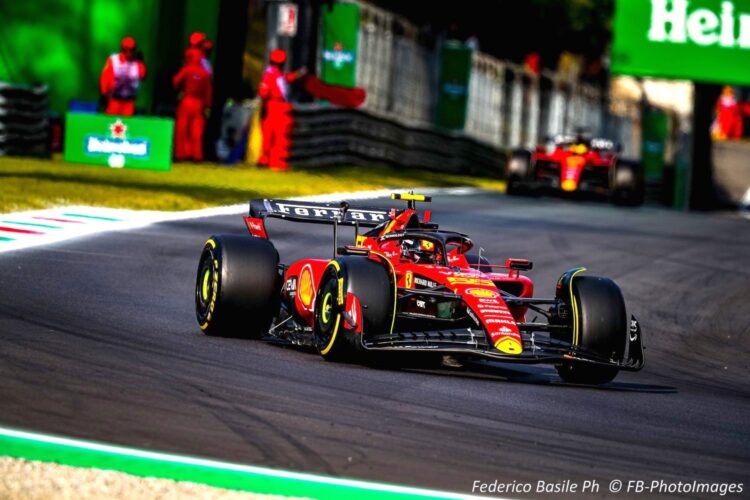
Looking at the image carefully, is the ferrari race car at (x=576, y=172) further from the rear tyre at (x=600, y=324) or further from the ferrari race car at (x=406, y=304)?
the rear tyre at (x=600, y=324)

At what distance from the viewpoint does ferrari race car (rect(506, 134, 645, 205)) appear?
93.2ft

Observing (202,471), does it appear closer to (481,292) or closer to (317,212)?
(481,292)

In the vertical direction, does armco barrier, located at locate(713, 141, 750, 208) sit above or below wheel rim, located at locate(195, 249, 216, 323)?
above

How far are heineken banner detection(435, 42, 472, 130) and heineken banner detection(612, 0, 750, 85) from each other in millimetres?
3424

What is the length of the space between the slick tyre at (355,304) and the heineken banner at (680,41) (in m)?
25.1

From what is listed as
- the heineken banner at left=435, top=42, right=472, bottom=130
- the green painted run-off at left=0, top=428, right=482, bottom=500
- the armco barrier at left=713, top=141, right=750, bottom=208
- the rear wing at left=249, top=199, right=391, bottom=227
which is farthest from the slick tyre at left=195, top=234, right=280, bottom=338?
the armco barrier at left=713, top=141, right=750, bottom=208

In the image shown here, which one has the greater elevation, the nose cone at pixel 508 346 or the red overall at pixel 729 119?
the red overall at pixel 729 119

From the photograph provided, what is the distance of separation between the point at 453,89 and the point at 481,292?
26116mm

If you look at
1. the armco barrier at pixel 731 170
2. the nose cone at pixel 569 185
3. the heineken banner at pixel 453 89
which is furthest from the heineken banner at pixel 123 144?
the armco barrier at pixel 731 170

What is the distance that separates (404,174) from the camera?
29.8 m

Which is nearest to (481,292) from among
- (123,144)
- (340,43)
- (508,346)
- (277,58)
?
(508,346)

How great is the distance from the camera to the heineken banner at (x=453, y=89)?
35.2 m

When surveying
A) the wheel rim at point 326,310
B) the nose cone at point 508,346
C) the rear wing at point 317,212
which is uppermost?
the rear wing at point 317,212

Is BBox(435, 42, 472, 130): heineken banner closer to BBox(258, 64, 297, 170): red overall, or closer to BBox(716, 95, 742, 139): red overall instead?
BBox(258, 64, 297, 170): red overall
